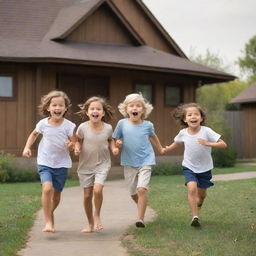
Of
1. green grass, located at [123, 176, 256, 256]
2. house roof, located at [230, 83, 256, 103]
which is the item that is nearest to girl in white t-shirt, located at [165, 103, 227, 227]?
green grass, located at [123, 176, 256, 256]

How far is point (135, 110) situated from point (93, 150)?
0.77 metres

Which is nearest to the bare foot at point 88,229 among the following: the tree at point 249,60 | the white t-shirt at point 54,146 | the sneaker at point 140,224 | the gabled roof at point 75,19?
the sneaker at point 140,224

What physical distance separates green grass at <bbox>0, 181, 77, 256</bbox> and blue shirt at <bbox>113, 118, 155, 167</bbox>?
157 centimetres

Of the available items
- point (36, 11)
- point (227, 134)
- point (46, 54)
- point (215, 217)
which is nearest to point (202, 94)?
point (227, 134)

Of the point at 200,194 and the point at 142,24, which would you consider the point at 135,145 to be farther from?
the point at 142,24

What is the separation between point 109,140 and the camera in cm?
777

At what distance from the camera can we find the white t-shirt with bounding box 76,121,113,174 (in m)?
7.57

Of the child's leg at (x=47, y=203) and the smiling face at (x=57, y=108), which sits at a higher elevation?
the smiling face at (x=57, y=108)

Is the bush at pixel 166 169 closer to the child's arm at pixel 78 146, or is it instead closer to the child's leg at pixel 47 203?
the child's arm at pixel 78 146

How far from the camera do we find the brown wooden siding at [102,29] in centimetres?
1820

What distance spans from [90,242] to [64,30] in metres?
11.5

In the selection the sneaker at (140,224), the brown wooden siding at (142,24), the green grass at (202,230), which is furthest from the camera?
the brown wooden siding at (142,24)

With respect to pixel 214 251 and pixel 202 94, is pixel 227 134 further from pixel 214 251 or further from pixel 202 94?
pixel 202 94

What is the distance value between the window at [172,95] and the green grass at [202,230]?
8.37m
